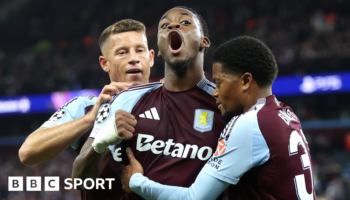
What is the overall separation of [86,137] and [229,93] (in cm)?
139

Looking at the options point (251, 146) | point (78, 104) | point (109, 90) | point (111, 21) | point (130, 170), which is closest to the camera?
point (251, 146)

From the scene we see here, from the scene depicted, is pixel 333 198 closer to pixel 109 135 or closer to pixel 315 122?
pixel 315 122

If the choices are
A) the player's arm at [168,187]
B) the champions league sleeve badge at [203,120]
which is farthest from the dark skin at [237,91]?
the player's arm at [168,187]

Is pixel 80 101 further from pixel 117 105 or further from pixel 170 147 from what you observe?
pixel 170 147

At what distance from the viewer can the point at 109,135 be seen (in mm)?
2525

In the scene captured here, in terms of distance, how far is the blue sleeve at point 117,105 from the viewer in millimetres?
2801

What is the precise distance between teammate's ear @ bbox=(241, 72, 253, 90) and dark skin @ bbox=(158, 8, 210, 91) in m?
0.49

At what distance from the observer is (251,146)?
2275mm

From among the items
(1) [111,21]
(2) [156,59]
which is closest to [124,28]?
(2) [156,59]

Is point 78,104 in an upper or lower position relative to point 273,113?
upper

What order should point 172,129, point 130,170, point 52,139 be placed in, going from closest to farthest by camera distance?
point 130,170
point 172,129
point 52,139

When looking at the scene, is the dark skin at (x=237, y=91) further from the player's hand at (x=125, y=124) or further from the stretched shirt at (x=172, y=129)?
the player's hand at (x=125, y=124)

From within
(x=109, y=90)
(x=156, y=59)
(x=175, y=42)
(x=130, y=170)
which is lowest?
(x=130, y=170)

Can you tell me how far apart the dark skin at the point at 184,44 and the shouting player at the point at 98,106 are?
0.36 m
